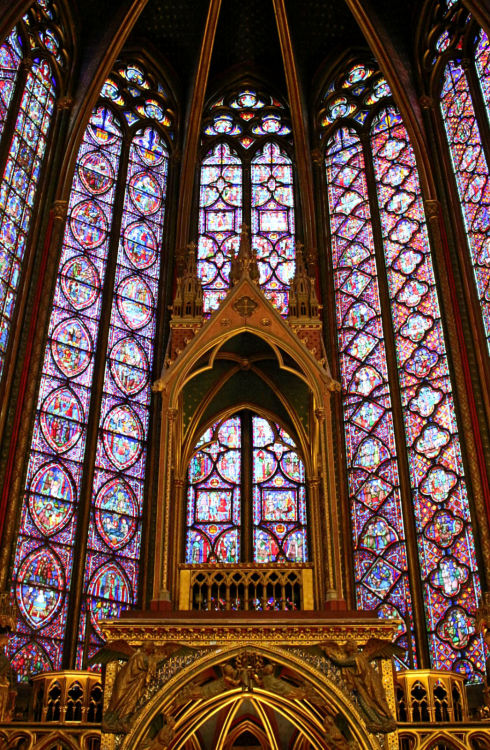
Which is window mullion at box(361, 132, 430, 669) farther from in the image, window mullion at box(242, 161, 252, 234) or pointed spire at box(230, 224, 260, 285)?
pointed spire at box(230, 224, 260, 285)

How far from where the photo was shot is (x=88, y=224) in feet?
47.8

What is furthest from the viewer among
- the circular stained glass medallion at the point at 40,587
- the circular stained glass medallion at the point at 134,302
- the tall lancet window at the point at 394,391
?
the circular stained glass medallion at the point at 134,302

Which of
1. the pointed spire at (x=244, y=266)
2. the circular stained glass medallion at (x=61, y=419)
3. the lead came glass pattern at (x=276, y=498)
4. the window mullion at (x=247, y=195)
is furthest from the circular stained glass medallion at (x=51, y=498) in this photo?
the window mullion at (x=247, y=195)

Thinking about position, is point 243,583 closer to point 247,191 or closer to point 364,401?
point 364,401

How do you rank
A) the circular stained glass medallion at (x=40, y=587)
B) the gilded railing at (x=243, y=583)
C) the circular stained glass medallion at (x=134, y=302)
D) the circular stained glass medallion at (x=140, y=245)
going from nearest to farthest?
the gilded railing at (x=243, y=583) < the circular stained glass medallion at (x=40, y=587) < the circular stained glass medallion at (x=134, y=302) < the circular stained glass medallion at (x=140, y=245)

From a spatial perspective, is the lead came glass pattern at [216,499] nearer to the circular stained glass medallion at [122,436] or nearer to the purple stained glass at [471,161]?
the circular stained glass medallion at [122,436]

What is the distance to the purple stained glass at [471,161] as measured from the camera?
13.1 metres

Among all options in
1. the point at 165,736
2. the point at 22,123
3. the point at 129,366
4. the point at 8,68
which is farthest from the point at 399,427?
the point at 8,68

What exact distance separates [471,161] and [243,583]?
7587 mm

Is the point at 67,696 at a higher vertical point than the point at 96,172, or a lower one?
lower

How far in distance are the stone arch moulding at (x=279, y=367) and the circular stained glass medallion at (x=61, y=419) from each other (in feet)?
6.27

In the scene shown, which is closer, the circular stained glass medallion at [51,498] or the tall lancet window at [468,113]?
the circular stained glass medallion at [51,498]

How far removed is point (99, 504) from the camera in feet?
40.9

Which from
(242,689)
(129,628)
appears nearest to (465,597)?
(242,689)
